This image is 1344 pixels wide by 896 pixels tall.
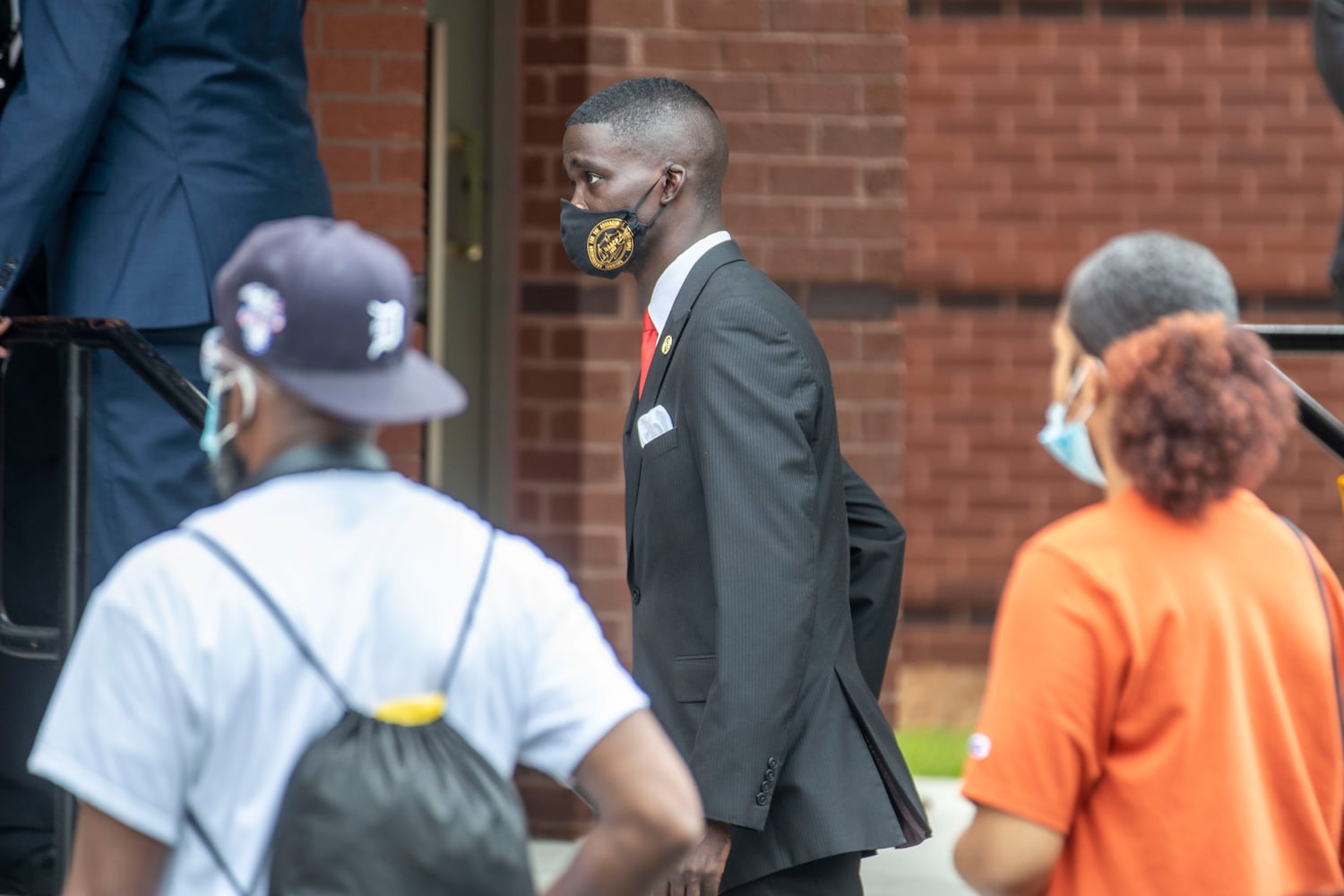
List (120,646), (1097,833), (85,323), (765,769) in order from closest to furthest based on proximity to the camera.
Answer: (120,646)
(1097,833)
(765,769)
(85,323)

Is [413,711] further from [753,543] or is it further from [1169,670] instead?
[753,543]

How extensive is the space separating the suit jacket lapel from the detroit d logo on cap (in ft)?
0.50

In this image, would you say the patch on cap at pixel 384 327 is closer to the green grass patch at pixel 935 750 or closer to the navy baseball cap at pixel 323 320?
the navy baseball cap at pixel 323 320

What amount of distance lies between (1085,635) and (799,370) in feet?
3.23

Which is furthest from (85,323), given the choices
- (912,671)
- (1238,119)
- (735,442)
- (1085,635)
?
(1238,119)

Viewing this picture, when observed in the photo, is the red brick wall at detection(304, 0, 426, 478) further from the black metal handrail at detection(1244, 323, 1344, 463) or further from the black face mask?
the black metal handrail at detection(1244, 323, 1344, 463)

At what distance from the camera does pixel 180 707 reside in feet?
5.40

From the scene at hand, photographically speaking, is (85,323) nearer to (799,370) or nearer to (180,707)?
(799,370)

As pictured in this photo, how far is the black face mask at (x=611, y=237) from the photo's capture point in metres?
3.07

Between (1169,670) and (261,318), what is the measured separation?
0.97 metres

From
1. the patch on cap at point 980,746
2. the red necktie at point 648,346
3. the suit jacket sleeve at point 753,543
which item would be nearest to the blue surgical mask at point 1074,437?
the patch on cap at point 980,746

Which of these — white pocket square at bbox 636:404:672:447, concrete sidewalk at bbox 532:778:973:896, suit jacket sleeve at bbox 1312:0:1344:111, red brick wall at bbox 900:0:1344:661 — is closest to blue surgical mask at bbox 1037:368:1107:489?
white pocket square at bbox 636:404:672:447

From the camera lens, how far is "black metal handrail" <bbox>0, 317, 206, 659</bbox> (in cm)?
309

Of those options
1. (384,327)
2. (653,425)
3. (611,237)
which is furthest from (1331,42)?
(384,327)
